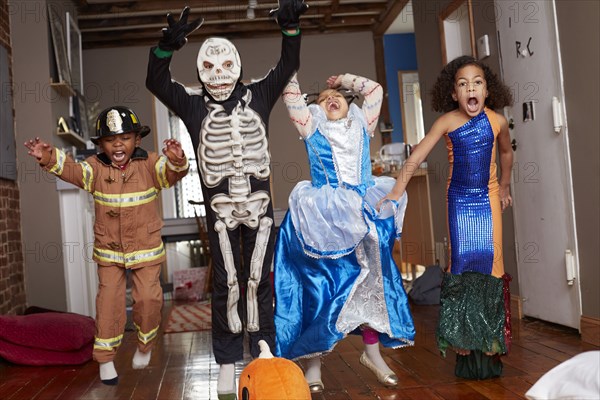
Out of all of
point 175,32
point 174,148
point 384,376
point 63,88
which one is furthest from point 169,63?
point 63,88

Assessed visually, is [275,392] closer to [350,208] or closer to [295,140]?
[350,208]

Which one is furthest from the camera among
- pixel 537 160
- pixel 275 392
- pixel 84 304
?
pixel 84 304

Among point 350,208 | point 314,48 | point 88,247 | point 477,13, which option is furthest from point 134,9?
point 350,208

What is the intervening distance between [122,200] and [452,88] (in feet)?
5.00

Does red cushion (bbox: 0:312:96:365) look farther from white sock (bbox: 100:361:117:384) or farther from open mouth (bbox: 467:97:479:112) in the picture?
open mouth (bbox: 467:97:479:112)

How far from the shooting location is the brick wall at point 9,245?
508cm

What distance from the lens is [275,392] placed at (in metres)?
2.13

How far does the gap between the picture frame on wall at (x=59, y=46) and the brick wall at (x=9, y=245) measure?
0.51 meters

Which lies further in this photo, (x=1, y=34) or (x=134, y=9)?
(x=134, y=9)

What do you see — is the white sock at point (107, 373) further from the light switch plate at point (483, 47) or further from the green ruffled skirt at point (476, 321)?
the light switch plate at point (483, 47)

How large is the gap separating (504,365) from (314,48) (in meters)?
7.46

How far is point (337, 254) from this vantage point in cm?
299

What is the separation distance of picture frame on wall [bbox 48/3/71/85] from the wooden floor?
298cm

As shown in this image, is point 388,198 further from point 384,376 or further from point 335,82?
point 384,376
